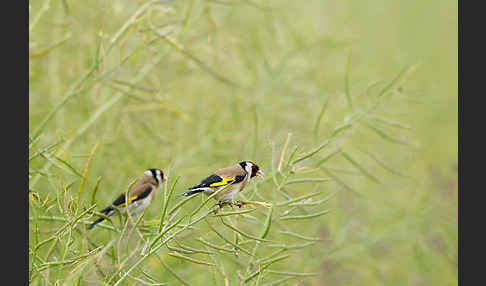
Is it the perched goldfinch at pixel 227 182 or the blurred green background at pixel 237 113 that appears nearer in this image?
the perched goldfinch at pixel 227 182

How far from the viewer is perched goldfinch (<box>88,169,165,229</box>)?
1145mm

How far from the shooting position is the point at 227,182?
3.30ft

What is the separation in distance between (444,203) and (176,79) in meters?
1.58

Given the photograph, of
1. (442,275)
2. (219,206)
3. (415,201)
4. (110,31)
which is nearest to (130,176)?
(110,31)

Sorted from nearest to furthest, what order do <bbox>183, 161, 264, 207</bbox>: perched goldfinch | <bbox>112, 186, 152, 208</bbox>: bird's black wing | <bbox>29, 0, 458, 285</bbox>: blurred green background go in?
<bbox>183, 161, 264, 207</bbox>: perched goldfinch, <bbox>112, 186, 152, 208</bbox>: bird's black wing, <bbox>29, 0, 458, 285</bbox>: blurred green background

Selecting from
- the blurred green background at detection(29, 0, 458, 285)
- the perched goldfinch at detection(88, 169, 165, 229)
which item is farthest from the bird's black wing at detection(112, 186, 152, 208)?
the blurred green background at detection(29, 0, 458, 285)

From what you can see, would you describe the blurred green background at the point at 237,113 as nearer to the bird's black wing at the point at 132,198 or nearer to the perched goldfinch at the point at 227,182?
the bird's black wing at the point at 132,198

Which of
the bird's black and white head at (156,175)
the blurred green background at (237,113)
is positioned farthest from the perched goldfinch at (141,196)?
the blurred green background at (237,113)

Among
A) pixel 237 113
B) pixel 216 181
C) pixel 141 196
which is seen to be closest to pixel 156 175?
pixel 141 196

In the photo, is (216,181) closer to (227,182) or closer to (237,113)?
(227,182)

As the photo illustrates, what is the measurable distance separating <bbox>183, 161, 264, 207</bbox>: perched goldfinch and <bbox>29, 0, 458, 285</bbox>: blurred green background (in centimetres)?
32

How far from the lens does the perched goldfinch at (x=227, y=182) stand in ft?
3.20

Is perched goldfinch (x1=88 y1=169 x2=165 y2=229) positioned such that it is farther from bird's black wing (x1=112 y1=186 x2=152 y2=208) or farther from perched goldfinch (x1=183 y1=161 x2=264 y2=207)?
perched goldfinch (x1=183 y1=161 x2=264 y2=207)

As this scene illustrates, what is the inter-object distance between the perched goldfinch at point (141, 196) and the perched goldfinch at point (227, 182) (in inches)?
7.7
